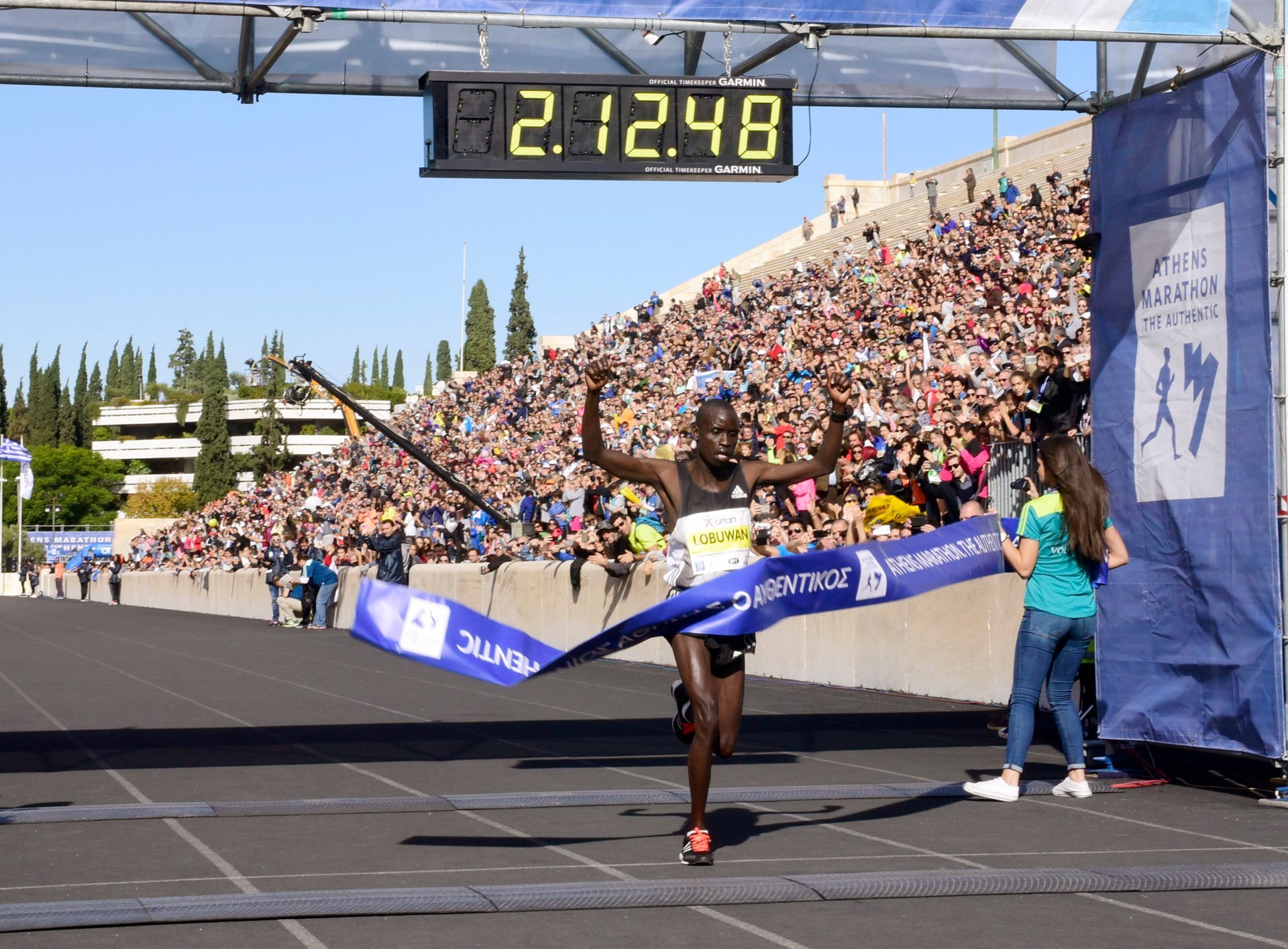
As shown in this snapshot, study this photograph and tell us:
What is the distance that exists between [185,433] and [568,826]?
533ft

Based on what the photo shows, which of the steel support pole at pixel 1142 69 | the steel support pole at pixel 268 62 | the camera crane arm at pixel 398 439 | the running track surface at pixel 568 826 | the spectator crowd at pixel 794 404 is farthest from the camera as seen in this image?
the camera crane arm at pixel 398 439

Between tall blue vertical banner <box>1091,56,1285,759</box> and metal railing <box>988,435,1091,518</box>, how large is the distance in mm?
4527

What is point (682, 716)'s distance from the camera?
8.60 metres

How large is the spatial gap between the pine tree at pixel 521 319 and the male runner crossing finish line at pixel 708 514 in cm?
10425

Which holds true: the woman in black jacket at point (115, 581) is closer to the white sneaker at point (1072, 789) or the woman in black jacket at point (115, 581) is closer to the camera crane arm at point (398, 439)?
the camera crane arm at point (398, 439)

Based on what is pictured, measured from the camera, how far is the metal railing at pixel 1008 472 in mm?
15867

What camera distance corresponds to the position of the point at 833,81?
40.0ft

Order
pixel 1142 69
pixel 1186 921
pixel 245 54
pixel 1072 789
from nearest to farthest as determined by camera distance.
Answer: pixel 1186 921 < pixel 1072 789 < pixel 245 54 < pixel 1142 69

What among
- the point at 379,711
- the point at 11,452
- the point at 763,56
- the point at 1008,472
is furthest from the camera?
the point at 11,452

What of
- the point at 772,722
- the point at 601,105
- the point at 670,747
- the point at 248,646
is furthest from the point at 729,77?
the point at 248,646

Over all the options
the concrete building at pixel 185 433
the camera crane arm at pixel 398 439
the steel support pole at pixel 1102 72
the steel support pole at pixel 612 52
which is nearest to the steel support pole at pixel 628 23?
the steel support pole at pixel 1102 72

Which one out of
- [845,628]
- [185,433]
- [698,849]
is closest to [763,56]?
[698,849]

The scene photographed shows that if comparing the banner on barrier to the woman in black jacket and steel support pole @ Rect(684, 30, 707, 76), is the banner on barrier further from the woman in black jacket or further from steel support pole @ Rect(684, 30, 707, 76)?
the woman in black jacket

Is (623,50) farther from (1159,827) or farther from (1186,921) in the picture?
(1186,921)
